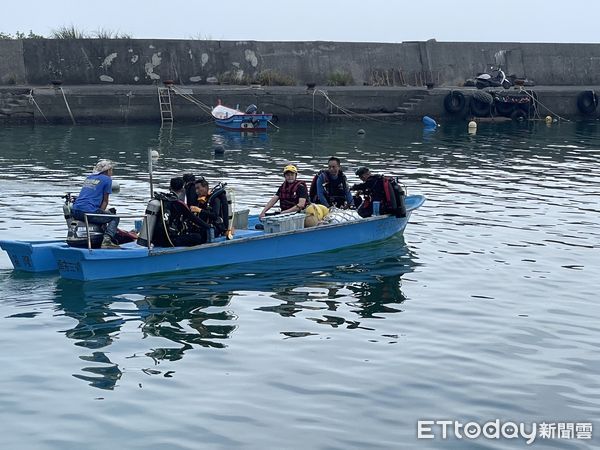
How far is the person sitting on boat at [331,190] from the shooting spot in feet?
57.1

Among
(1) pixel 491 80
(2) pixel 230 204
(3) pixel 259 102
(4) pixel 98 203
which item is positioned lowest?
(2) pixel 230 204

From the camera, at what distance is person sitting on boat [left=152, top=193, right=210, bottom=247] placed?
14648 mm

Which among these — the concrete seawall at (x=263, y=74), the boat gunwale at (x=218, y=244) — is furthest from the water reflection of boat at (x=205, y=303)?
the concrete seawall at (x=263, y=74)

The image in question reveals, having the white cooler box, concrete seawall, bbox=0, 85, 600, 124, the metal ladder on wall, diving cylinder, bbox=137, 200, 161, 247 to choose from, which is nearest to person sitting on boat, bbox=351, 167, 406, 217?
the white cooler box

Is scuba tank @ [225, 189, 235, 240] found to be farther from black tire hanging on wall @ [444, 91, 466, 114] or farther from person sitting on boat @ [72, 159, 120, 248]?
black tire hanging on wall @ [444, 91, 466, 114]

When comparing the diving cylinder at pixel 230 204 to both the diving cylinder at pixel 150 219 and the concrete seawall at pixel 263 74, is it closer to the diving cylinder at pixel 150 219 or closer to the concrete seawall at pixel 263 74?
the diving cylinder at pixel 150 219

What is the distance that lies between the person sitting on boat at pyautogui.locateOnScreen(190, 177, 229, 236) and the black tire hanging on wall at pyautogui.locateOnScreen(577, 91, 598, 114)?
3062 cm

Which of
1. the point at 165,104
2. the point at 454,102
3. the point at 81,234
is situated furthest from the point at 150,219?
the point at 454,102

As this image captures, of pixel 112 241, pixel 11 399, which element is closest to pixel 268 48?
pixel 112 241

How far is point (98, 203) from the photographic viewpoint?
1481 cm

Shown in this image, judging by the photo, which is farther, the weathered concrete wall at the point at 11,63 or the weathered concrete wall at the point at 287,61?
the weathered concrete wall at the point at 287,61

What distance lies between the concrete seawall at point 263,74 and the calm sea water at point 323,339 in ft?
46.9

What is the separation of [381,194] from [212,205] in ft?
11.0

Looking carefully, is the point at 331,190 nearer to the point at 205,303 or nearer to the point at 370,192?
the point at 370,192
